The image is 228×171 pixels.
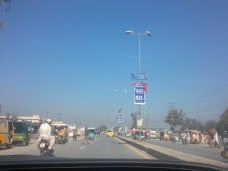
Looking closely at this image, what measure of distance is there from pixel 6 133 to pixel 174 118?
74.3 metres

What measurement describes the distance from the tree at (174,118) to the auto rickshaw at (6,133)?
2846 inches

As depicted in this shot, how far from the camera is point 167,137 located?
72.4 meters

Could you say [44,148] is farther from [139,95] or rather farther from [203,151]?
[139,95]

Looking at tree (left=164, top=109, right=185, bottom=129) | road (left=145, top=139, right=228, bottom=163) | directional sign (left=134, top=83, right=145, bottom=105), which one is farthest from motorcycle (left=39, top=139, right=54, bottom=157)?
tree (left=164, top=109, right=185, bottom=129)

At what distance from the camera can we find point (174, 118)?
325 ft

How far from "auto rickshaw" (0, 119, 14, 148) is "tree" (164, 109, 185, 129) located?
72281 millimetres

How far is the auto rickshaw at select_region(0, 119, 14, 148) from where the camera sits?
2755cm

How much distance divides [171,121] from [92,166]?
97118 mm

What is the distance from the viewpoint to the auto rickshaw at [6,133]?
27.5 m

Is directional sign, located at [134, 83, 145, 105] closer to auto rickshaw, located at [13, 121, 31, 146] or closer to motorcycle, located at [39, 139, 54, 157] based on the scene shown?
auto rickshaw, located at [13, 121, 31, 146]

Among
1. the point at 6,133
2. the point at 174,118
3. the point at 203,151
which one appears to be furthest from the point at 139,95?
the point at 174,118

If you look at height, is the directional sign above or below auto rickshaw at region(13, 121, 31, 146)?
above

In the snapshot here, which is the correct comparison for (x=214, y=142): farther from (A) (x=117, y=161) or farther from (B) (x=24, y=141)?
(A) (x=117, y=161)

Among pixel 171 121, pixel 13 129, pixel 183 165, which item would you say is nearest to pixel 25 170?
pixel 183 165
